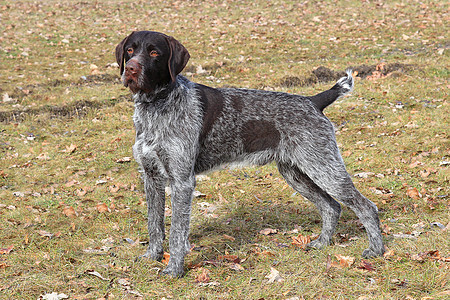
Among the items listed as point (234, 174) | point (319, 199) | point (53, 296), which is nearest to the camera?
point (53, 296)

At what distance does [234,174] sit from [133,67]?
4.13 metres

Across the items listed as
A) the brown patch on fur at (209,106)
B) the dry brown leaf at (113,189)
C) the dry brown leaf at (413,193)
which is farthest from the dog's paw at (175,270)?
the dry brown leaf at (413,193)

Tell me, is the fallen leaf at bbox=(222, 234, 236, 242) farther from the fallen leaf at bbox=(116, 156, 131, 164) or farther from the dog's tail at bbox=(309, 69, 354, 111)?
the fallen leaf at bbox=(116, 156, 131, 164)

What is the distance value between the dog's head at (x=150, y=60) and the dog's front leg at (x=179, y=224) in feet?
3.72

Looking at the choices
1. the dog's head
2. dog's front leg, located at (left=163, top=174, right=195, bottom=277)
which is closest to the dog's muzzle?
the dog's head

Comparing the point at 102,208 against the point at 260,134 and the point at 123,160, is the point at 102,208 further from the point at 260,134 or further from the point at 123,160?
the point at 260,134

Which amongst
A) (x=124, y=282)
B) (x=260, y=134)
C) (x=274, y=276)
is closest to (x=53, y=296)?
(x=124, y=282)

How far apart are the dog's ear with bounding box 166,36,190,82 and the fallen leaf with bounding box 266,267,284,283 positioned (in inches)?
93.0

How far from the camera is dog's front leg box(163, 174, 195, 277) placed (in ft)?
17.1

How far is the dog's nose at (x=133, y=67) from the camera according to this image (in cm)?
481

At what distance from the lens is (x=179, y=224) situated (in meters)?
5.25

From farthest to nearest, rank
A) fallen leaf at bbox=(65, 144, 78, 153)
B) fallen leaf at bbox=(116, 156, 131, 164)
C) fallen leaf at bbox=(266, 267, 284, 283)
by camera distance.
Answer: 1. fallen leaf at bbox=(65, 144, 78, 153)
2. fallen leaf at bbox=(116, 156, 131, 164)
3. fallen leaf at bbox=(266, 267, 284, 283)

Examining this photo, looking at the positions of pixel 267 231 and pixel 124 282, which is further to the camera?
pixel 267 231

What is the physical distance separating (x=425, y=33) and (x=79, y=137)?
13089 millimetres
